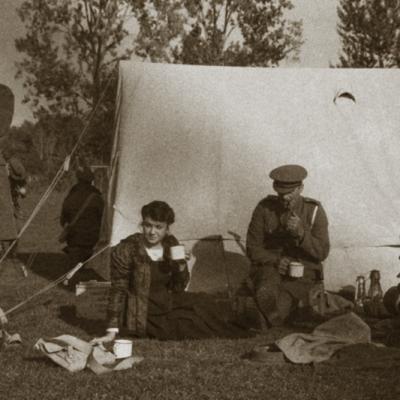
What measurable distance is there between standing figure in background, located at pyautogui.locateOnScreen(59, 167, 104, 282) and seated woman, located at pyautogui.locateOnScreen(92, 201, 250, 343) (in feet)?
10.9

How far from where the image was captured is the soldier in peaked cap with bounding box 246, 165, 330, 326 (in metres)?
6.21

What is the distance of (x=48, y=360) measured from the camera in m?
4.91

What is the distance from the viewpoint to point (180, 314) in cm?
569

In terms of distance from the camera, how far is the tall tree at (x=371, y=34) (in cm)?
2998

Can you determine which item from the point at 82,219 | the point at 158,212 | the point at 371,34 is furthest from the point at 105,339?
the point at 371,34

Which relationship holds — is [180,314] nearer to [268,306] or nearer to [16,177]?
[268,306]

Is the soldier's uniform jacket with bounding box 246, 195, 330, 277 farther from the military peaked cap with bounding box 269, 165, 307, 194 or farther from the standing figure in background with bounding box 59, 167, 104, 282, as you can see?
the standing figure in background with bounding box 59, 167, 104, 282

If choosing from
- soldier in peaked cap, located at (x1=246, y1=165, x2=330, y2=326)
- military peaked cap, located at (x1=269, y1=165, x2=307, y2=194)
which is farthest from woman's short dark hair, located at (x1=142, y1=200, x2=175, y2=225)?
military peaked cap, located at (x1=269, y1=165, x2=307, y2=194)

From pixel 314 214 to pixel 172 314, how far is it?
1607 millimetres

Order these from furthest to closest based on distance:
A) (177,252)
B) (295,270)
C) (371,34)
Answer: (371,34)
(295,270)
(177,252)

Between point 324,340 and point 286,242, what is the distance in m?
1.69

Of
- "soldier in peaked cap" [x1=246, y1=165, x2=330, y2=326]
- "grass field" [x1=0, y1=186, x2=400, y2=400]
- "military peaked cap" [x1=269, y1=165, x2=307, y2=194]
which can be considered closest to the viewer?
"grass field" [x1=0, y1=186, x2=400, y2=400]

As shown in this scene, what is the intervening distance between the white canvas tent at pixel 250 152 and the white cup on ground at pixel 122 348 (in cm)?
258

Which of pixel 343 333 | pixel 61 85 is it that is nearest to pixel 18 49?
pixel 61 85
